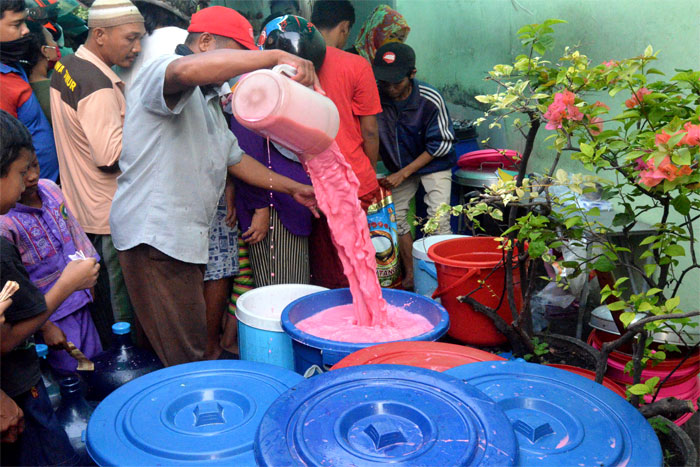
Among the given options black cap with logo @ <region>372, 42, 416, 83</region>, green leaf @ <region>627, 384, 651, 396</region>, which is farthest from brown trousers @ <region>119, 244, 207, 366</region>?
black cap with logo @ <region>372, 42, 416, 83</region>

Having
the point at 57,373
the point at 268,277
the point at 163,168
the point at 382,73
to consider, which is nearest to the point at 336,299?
the point at 268,277

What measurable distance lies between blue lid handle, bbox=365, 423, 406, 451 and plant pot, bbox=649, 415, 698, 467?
3.64ft

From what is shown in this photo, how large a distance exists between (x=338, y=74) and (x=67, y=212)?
156cm

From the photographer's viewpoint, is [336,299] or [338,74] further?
[338,74]

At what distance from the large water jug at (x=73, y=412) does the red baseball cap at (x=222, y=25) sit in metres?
1.55

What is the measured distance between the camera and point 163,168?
214 cm

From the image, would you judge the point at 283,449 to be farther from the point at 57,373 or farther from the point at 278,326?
the point at 57,373

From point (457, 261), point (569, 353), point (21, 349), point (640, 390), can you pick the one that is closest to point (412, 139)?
point (457, 261)

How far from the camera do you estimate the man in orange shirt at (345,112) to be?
313cm

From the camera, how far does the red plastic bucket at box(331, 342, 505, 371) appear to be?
1573mm

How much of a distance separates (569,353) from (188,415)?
170cm

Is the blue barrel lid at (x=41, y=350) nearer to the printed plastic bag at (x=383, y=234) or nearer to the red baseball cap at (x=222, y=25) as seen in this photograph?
the red baseball cap at (x=222, y=25)

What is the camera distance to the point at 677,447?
175 cm

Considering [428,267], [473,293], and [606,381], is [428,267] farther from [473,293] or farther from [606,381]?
[606,381]
